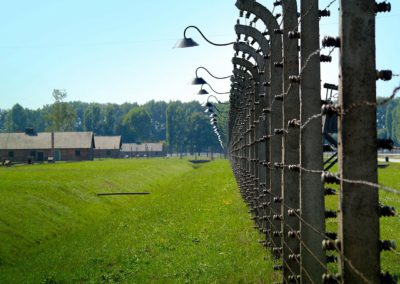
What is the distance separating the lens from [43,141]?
12400 centimetres

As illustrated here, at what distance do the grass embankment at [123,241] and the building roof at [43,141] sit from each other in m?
93.4

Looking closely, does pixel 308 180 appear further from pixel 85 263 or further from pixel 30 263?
pixel 30 263

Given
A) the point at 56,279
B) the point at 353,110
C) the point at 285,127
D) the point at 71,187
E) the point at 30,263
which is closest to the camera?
the point at 353,110

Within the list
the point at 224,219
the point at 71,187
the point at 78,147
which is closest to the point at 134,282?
the point at 224,219

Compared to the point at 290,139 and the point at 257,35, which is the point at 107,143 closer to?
the point at 257,35

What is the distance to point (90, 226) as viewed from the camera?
2472 cm

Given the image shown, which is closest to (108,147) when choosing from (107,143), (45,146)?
(107,143)

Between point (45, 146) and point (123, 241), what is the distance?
108 metres

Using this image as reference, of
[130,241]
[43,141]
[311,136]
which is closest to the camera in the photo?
[311,136]

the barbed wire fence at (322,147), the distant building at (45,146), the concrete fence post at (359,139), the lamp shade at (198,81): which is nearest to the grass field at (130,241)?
the barbed wire fence at (322,147)

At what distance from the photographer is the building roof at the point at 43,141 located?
122125 mm

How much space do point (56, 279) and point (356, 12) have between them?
427 inches

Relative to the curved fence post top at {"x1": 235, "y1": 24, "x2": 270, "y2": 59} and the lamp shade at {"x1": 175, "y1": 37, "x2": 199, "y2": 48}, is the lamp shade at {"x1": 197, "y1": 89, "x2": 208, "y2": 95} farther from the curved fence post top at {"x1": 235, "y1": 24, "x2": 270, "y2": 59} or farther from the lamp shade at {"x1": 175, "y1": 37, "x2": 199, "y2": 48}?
the curved fence post top at {"x1": 235, "y1": 24, "x2": 270, "y2": 59}

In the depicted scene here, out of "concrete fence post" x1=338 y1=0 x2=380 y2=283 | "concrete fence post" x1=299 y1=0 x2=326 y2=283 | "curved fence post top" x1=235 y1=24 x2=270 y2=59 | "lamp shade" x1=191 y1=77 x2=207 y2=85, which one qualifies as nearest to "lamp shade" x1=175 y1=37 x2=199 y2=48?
"curved fence post top" x1=235 y1=24 x2=270 y2=59
